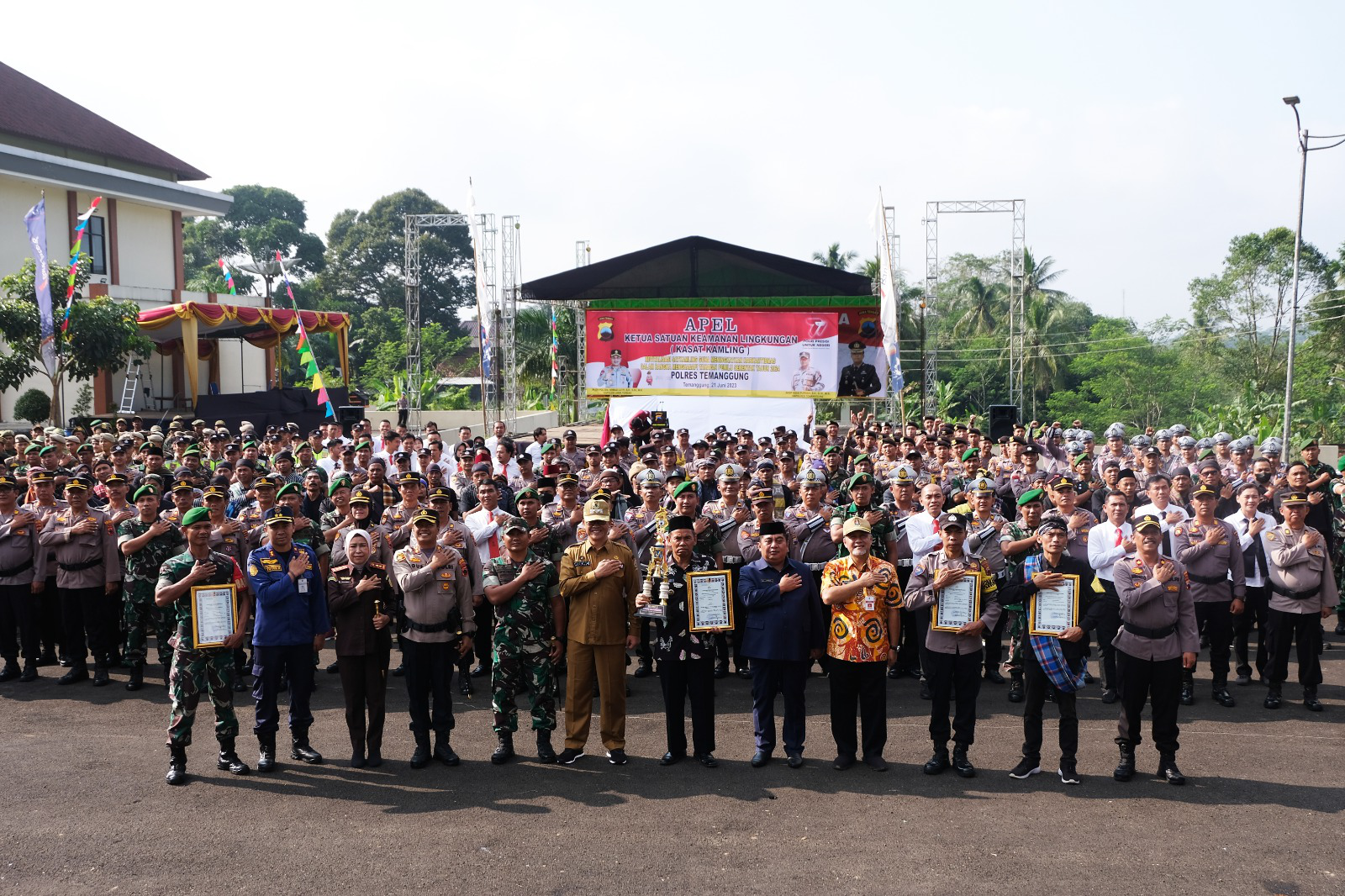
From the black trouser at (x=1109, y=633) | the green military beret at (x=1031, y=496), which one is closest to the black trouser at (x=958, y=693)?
the black trouser at (x=1109, y=633)

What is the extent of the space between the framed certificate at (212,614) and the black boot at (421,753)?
1.32m

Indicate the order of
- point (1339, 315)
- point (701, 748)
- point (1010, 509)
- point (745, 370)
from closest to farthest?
1. point (701, 748)
2. point (1010, 509)
3. point (745, 370)
4. point (1339, 315)

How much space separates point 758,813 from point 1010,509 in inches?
266

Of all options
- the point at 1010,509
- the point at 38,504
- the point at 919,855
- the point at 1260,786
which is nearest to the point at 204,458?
the point at 38,504

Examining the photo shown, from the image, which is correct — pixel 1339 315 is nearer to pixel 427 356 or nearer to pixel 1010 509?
pixel 1010 509

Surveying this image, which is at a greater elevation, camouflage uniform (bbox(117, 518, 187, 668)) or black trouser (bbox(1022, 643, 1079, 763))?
camouflage uniform (bbox(117, 518, 187, 668))

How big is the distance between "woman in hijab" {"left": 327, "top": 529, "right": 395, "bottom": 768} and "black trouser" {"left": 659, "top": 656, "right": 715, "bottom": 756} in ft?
5.81

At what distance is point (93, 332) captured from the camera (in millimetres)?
22328

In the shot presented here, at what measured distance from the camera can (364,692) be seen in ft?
22.1

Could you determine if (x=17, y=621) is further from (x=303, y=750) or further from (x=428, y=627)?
(x=428, y=627)

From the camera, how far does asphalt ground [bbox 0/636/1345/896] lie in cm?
512

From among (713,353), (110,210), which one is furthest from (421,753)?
(110,210)

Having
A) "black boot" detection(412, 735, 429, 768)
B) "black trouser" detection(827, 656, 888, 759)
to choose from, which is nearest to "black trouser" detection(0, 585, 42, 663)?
"black boot" detection(412, 735, 429, 768)

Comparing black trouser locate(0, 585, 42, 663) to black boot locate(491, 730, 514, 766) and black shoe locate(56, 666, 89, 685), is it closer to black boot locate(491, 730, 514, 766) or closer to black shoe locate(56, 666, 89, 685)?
black shoe locate(56, 666, 89, 685)
